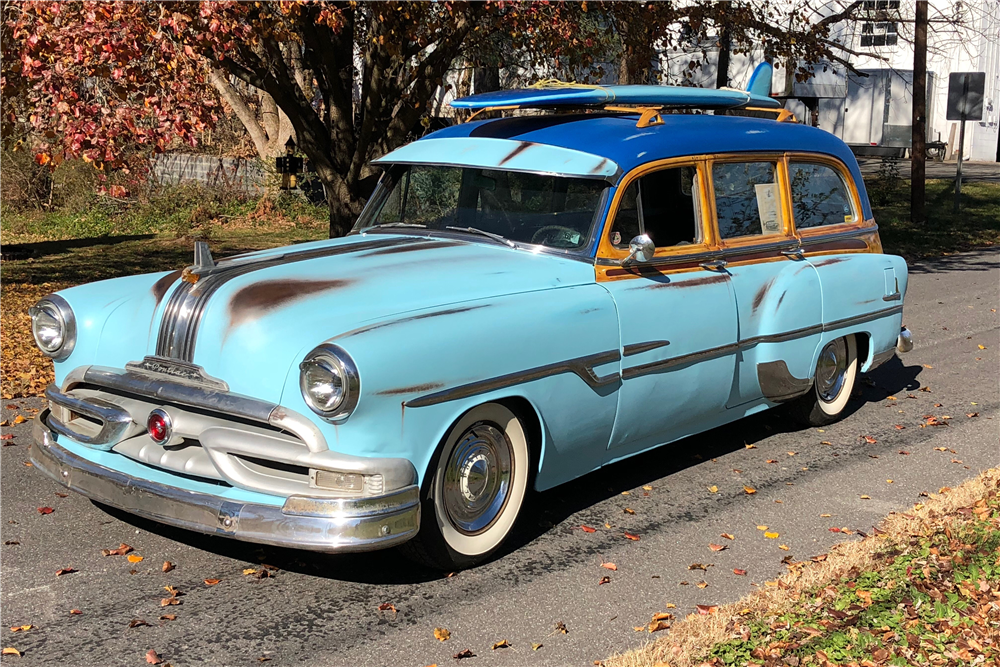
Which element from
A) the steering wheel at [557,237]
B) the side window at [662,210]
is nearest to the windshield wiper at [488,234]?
the steering wheel at [557,237]

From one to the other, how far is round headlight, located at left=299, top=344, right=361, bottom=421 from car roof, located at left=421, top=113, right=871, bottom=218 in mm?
2092

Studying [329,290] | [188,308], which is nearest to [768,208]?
[329,290]

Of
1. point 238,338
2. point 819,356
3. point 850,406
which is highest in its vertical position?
point 238,338

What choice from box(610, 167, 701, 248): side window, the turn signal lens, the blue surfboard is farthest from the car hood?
the blue surfboard

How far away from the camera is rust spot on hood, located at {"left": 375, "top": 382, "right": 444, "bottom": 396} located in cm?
408

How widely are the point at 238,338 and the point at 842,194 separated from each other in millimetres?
4383

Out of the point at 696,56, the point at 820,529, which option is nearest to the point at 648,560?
the point at 820,529

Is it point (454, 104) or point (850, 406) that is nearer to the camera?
point (454, 104)

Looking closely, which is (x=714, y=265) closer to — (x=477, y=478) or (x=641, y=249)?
(x=641, y=249)

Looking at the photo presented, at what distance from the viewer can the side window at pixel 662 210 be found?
18.0ft

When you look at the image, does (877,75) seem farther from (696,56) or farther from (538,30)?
(538,30)

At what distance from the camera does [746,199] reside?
620 centimetres

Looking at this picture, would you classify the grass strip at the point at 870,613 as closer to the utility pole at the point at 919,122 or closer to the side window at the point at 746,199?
the side window at the point at 746,199

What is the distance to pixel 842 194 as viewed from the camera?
7082mm
